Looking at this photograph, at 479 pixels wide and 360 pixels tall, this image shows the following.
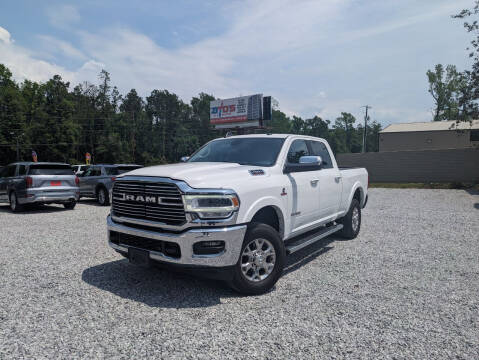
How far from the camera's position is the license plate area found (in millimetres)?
3889

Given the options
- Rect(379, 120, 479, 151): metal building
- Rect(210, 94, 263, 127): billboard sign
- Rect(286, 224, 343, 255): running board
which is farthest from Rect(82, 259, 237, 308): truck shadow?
Rect(379, 120, 479, 151): metal building

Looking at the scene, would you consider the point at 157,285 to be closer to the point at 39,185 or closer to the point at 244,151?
the point at 244,151

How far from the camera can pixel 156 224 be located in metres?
3.88

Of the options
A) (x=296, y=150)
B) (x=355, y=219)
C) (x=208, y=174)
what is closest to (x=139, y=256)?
(x=208, y=174)

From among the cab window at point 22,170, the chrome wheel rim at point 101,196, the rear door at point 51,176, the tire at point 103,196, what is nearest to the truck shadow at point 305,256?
the rear door at point 51,176

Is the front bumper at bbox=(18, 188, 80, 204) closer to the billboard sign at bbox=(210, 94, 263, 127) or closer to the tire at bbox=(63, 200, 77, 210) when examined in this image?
the tire at bbox=(63, 200, 77, 210)

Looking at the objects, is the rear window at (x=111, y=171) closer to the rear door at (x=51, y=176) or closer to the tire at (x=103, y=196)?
the tire at (x=103, y=196)

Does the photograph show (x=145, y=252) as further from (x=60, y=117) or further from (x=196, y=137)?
(x=196, y=137)

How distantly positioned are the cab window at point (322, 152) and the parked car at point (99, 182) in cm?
969

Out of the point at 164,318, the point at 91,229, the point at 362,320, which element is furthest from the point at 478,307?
the point at 91,229

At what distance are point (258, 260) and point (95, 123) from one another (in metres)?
70.7

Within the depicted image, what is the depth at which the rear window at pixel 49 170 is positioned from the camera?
446 inches

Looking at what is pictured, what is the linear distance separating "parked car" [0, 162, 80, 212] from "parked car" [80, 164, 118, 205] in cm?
159

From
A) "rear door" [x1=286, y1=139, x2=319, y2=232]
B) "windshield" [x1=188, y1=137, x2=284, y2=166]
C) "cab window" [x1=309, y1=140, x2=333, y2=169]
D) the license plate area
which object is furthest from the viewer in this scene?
"cab window" [x1=309, y1=140, x2=333, y2=169]
